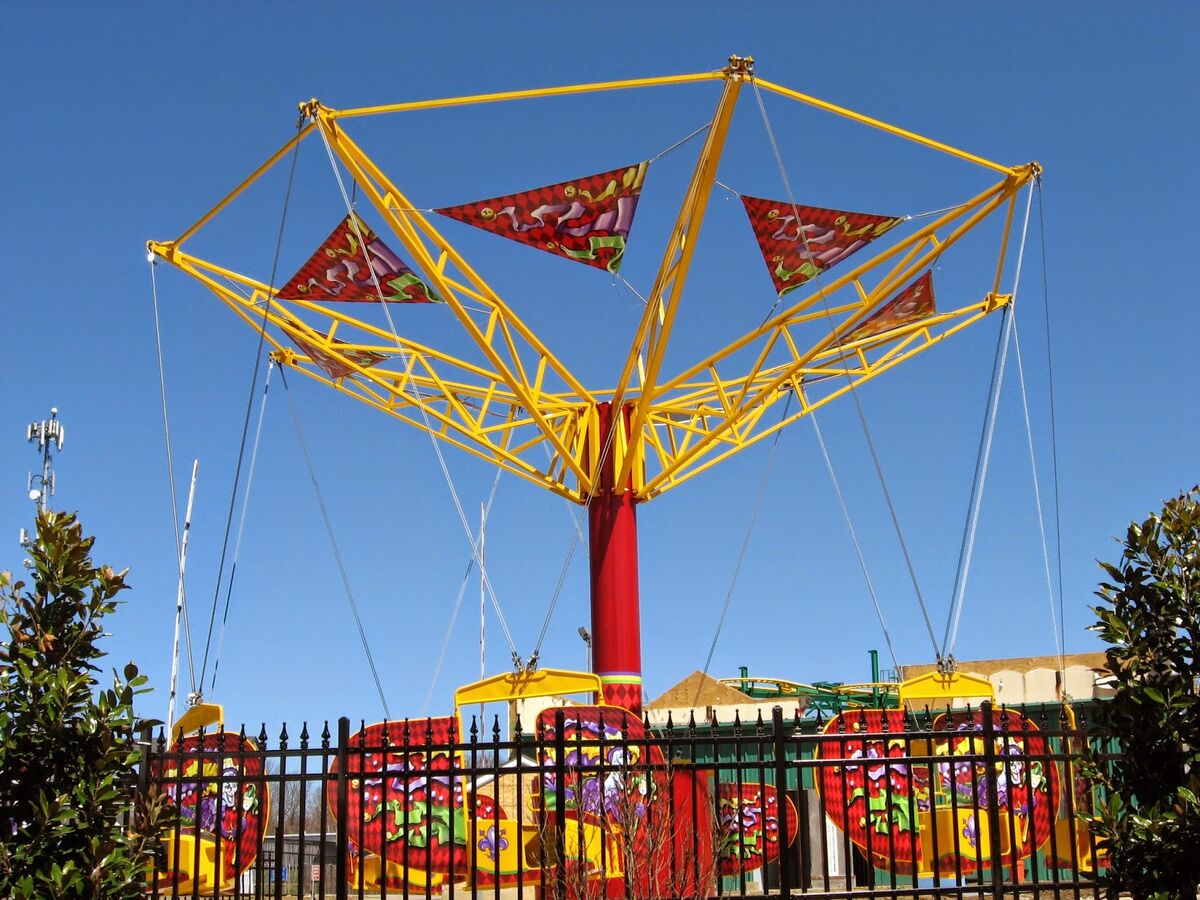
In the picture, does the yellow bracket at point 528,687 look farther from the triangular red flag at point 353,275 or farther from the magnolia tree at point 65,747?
the magnolia tree at point 65,747

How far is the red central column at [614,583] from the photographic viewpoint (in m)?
19.8

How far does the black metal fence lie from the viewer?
28.8ft

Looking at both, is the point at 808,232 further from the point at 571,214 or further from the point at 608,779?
the point at 608,779

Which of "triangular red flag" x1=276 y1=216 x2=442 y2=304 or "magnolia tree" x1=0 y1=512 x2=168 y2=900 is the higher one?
"triangular red flag" x1=276 y1=216 x2=442 y2=304

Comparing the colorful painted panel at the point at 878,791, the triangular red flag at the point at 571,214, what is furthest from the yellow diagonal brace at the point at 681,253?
the colorful painted panel at the point at 878,791

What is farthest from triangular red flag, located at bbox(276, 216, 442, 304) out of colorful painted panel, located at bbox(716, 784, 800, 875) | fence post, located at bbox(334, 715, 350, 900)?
fence post, located at bbox(334, 715, 350, 900)

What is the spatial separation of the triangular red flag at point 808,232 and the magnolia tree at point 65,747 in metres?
10.5

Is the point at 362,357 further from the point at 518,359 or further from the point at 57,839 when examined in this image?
the point at 57,839

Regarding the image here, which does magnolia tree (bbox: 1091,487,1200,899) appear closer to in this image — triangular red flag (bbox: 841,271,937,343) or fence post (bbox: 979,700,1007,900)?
fence post (bbox: 979,700,1007,900)

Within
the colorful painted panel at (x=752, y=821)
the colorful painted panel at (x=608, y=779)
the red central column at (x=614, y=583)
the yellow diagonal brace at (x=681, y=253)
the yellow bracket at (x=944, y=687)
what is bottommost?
the colorful painted panel at (x=752, y=821)

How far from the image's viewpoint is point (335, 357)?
62.9ft

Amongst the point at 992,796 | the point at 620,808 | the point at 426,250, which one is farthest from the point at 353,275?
the point at 992,796

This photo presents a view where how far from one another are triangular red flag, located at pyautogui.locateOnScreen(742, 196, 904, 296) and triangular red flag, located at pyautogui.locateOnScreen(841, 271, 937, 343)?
2.61m

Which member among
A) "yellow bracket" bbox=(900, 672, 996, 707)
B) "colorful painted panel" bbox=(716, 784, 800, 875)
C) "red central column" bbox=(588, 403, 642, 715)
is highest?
"red central column" bbox=(588, 403, 642, 715)
